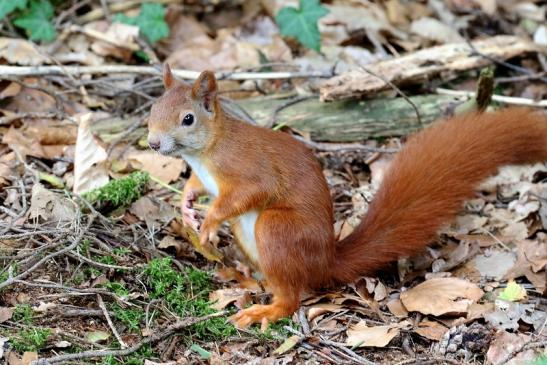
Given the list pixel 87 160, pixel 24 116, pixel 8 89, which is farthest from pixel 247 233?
pixel 8 89

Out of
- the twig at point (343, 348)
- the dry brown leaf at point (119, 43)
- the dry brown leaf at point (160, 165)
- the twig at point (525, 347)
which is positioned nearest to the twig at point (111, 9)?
the dry brown leaf at point (119, 43)

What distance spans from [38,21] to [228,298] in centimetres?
275

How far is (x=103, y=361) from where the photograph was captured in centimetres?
294

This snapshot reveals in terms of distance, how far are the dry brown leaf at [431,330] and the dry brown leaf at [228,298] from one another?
0.77 m

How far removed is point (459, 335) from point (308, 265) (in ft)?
2.29

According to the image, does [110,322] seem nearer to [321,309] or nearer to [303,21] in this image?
[321,309]

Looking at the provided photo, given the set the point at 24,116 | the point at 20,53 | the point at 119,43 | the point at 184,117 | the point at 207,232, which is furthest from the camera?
the point at 119,43

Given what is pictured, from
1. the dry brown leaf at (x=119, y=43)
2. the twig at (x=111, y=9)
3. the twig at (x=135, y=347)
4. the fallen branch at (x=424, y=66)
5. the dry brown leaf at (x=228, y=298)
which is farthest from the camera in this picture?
the twig at (x=111, y=9)

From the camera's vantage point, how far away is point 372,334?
3.31 meters

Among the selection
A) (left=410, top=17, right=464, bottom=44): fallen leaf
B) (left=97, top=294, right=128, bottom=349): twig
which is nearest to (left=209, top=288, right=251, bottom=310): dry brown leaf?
(left=97, top=294, right=128, bottom=349): twig

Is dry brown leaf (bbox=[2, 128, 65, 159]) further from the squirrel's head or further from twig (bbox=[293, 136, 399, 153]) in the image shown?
twig (bbox=[293, 136, 399, 153])

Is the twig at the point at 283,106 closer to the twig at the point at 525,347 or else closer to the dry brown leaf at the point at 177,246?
the dry brown leaf at the point at 177,246

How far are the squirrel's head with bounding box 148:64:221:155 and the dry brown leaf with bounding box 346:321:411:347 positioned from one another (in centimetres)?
103

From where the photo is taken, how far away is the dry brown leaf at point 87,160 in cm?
405
